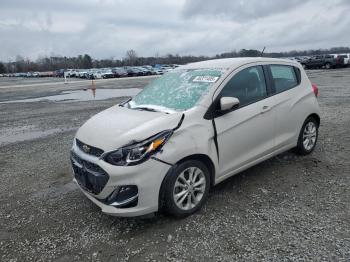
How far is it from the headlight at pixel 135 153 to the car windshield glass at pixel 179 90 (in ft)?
2.41

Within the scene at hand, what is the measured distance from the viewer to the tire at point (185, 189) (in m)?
3.63

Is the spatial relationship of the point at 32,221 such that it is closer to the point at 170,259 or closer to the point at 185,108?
the point at 170,259

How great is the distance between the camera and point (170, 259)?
126 inches

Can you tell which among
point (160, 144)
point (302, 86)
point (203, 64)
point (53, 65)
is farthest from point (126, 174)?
point (53, 65)

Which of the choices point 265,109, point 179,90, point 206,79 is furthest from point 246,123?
point 179,90

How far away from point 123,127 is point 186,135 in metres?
0.73

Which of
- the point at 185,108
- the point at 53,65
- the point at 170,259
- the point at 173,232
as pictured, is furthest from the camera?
the point at 53,65

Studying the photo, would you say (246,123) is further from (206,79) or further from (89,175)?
(89,175)

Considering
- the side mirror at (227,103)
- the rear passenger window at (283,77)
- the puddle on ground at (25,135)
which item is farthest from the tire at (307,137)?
the puddle on ground at (25,135)

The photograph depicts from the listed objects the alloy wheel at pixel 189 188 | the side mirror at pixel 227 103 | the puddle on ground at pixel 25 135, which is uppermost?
the side mirror at pixel 227 103

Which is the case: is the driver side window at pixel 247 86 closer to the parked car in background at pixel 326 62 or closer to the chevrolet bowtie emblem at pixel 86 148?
the chevrolet bowtie emblem at pixel 86 148

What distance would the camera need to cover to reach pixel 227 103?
13.0 ft

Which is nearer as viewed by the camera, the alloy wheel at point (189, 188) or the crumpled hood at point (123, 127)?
the crumpled hood at point (123, 127)

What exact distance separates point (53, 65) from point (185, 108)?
144 metres
